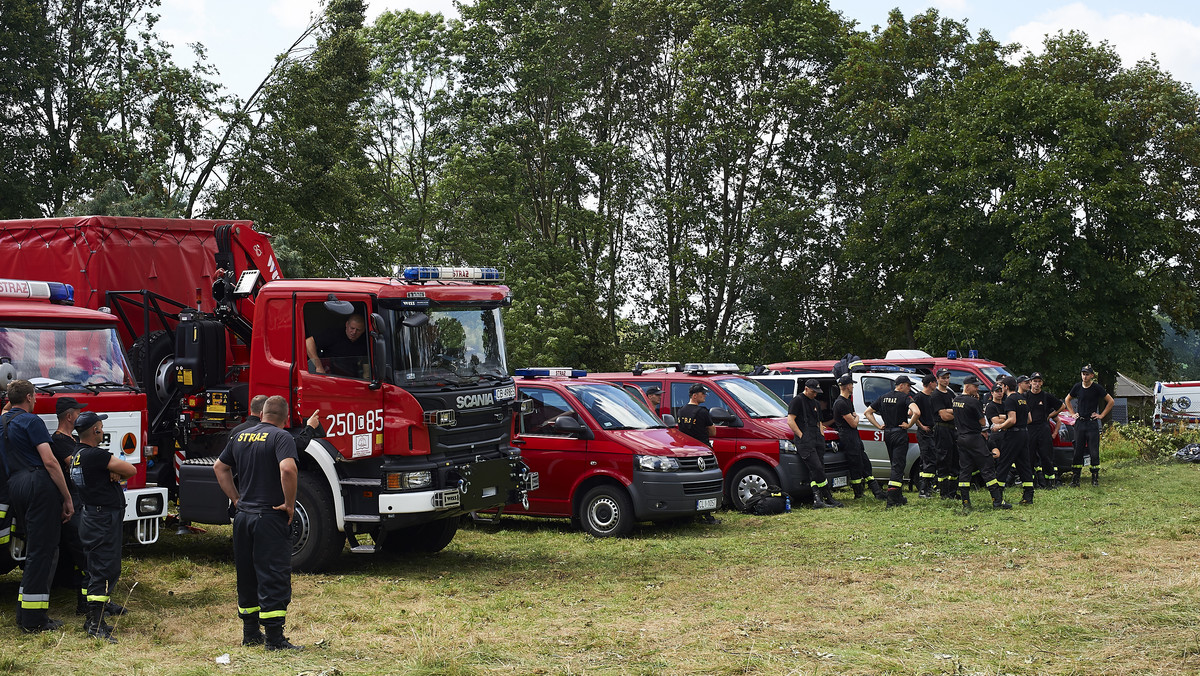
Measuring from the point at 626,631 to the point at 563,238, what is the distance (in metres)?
30.4

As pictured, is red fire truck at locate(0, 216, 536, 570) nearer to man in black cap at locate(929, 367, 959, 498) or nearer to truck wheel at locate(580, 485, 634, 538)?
truck wheel at locate(580, 485, 634, 538)

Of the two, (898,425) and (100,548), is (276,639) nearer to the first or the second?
(100,548)

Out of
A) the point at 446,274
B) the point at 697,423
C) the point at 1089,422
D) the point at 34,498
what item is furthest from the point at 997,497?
the point at 34,498

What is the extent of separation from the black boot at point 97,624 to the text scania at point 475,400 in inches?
140

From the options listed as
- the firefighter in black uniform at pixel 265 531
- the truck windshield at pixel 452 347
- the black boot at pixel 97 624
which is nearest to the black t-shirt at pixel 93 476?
the black boot at pixel 97 624

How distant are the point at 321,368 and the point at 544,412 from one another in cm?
346

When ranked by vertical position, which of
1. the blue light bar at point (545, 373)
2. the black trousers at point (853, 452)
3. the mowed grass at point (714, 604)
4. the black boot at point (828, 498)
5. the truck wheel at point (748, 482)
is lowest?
the mowed grass at point (714, 604)

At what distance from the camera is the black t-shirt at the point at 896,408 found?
14336 millimetres

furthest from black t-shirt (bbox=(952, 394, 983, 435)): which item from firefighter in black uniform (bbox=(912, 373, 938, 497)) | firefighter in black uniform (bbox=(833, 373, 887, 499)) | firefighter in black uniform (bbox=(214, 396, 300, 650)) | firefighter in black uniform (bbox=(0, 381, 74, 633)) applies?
firefighter in black uniform (bbox=(0, 381, 74, 633))

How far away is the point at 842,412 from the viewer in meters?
14.7

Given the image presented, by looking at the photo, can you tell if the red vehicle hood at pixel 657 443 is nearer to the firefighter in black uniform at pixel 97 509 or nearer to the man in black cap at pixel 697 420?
the man in black cap at pixel 697 420

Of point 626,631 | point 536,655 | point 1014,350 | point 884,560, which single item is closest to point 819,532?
point 884,560

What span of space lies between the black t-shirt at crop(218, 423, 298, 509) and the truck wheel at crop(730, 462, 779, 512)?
27.1 ft

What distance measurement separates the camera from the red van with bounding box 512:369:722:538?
12086mm
